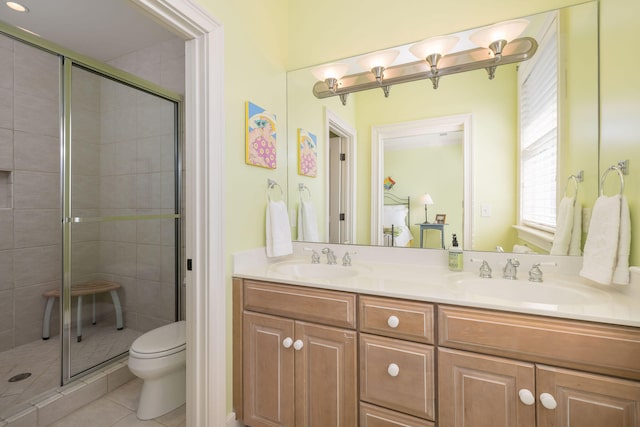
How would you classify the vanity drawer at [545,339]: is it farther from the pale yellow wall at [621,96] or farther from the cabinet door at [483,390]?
the pale yellow wall at [621,96]

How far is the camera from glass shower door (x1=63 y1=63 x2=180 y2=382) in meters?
1.90

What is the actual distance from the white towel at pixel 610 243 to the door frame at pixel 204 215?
158 centimetres

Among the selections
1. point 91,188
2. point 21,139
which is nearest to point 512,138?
point 91,188

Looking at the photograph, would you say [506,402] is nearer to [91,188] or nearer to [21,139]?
[91,188]

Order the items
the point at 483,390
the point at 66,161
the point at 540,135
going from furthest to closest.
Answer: the point at 66,161 → the point at 540,135 → the point at 483,390

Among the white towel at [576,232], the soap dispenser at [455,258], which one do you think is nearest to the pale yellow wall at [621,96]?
the white towel at [576,232]

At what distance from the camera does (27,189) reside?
7.41 feet

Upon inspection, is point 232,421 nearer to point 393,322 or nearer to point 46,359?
point 393,322

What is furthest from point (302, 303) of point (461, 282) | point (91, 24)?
point (91, 24)

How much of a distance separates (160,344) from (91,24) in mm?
2316

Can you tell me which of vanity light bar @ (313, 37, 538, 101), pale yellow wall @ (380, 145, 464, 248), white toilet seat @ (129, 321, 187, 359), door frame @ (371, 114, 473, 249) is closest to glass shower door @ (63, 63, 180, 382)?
white toilet seat @ (129, 321, 187, 359)

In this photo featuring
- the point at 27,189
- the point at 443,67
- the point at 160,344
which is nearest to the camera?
the point at 443,67

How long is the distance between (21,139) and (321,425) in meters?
2.96

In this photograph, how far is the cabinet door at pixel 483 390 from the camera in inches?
36.1
